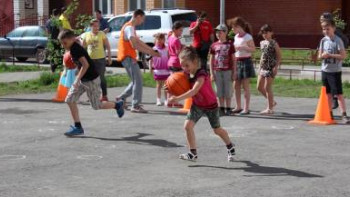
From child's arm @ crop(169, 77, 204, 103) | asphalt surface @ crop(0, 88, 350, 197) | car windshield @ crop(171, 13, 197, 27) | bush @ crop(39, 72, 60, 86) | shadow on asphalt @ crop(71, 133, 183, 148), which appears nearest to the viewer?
asphalt surface @ crop(0, 88, 350, 197)

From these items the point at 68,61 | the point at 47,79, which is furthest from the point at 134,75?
the point at 47,79

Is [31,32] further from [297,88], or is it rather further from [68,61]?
[68,61]

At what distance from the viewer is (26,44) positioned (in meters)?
26.3

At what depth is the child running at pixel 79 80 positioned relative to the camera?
9.70m

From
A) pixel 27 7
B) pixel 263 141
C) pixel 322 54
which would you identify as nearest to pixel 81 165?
pixel 263 141

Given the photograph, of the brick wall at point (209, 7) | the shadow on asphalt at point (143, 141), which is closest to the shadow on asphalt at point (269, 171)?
the shadow on asphalt at point (143, 141)

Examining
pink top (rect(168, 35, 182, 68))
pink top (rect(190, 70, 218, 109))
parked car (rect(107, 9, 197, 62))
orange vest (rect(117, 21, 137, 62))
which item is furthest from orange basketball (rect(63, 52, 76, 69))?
parked car (rect(107, 9, 197, 62))

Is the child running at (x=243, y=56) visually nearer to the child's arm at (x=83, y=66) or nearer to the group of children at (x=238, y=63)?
the group of children at (x=238, y=63)

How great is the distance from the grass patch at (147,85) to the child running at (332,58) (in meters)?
3.68

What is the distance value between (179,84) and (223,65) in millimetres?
4041

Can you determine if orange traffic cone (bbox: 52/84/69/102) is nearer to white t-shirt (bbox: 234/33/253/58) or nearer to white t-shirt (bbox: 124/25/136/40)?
white t-shirt (bbox: 124/25/136/40)

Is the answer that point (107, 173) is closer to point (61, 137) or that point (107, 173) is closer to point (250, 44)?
point (61, 137)

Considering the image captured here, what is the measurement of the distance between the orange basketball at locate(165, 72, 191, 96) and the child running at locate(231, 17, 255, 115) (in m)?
4.11

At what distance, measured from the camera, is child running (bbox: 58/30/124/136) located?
9695 mm
